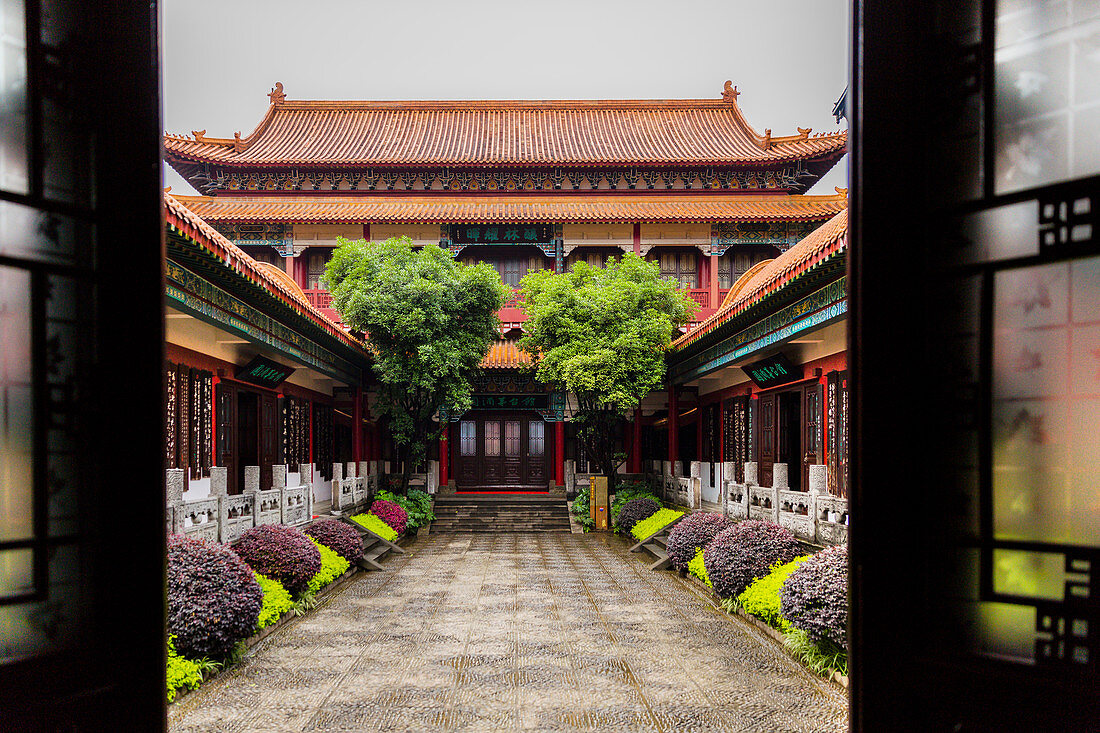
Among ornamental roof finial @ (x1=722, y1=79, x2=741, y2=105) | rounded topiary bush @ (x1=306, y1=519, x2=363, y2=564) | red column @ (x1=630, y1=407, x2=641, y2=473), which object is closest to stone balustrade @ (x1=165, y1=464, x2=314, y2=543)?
rounded topiary bush @ (x1=306, y1=519, x2=363, y2=564)

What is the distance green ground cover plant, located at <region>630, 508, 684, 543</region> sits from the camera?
13273mm

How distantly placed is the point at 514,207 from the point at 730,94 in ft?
27.2

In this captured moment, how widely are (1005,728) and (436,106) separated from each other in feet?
79.1

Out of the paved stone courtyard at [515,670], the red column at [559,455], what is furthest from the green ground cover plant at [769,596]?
the red column at [559,455]

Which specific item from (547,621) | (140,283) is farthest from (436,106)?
(140,283)

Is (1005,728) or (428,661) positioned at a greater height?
(1005,728)

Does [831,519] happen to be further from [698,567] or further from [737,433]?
[737,433]

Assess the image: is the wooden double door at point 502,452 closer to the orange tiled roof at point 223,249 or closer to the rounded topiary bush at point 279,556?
the orange tiled roof at point 223,249

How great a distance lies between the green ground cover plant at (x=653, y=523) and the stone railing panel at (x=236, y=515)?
20.8 feet

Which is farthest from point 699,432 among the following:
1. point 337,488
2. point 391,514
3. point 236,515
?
point 236,515

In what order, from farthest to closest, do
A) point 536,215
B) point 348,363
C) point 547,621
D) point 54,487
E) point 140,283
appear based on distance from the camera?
point 536,215, point 348,363, point 547,621, point 140,283, point 54,487

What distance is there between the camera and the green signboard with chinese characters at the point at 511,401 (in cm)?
1923

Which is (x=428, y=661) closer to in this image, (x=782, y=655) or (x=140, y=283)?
(x=782, y=655)

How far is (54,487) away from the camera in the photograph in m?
2.13
